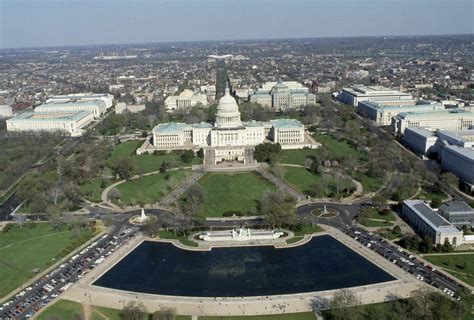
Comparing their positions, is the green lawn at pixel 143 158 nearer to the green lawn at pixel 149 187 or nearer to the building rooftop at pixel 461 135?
the green lawn at pixel 149 187

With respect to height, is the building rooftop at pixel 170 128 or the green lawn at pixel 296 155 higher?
the building rooftop at pixel 170 128

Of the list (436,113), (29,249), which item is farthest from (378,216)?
(436,113)

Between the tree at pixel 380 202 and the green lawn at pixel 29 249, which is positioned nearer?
→ the green lawn at pixel 29 249

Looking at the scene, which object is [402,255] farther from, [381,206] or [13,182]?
[13,182]

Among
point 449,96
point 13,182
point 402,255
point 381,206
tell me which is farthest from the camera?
point 449,96

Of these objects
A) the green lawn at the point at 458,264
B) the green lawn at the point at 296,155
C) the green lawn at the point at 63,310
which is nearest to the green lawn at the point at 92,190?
the green lawn at the point at 63,310

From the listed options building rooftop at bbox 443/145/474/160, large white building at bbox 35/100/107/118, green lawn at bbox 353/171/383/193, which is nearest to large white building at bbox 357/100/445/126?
building rooftop at bbox 443/145/474/160

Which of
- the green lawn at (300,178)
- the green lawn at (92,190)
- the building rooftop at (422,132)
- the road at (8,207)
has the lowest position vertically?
the road at (8,207)

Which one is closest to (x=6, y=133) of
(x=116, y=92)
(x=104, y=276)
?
(x=116, y=92)
